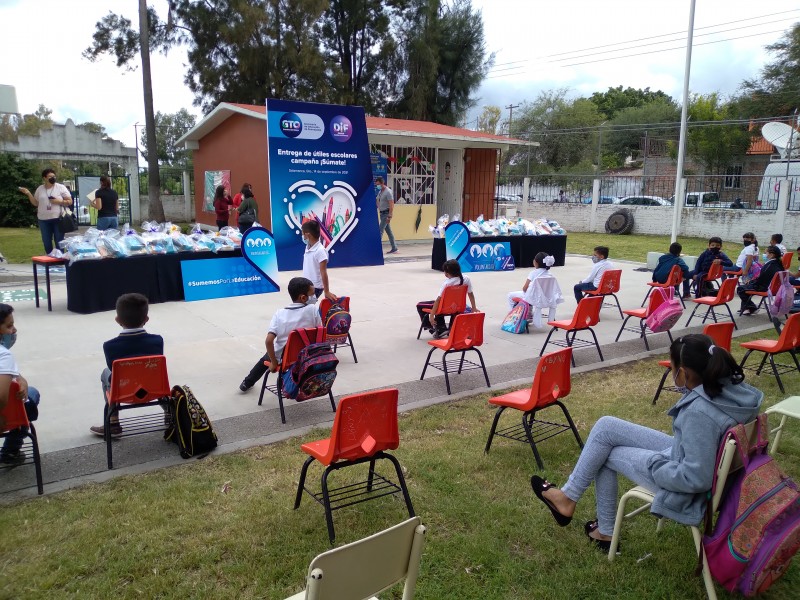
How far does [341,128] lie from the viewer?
13.5 m

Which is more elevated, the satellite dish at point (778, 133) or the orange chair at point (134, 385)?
the satellite dish at point (778, 133)

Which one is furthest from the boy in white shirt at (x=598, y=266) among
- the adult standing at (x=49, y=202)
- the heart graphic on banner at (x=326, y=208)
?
the adult standing at (x=49, y=202)

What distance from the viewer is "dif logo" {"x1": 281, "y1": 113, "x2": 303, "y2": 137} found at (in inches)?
500

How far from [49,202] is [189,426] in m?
8.42

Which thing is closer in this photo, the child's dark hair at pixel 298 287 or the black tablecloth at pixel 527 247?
the child's dark hair at pixel 298 287

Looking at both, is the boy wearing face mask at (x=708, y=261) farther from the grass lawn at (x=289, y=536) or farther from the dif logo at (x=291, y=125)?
the dif logo at (x=291, y=125)

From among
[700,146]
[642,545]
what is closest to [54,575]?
[642,545]

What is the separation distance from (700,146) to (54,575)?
32.9 m

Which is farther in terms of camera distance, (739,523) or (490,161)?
(490,161)

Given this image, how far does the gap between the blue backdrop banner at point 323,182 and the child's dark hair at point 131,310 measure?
8325 mm

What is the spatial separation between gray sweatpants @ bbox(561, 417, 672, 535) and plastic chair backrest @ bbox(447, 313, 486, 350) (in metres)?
2.50

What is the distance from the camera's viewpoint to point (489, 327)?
8570 mm

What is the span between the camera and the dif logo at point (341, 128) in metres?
13.4

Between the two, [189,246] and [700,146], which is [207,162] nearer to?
[189,246]
